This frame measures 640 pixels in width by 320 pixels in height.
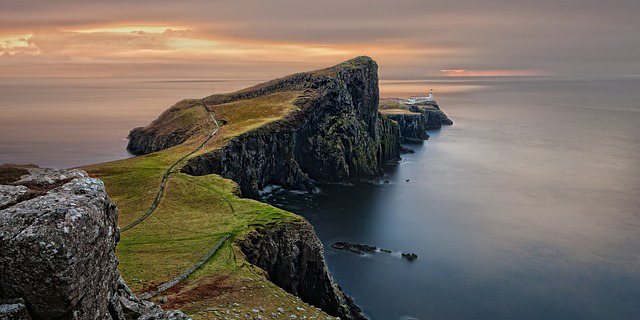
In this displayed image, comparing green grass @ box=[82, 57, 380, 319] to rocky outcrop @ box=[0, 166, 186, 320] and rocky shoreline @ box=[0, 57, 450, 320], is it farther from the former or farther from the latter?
rocky outcrop @ box=[0, 166, 186, 320]

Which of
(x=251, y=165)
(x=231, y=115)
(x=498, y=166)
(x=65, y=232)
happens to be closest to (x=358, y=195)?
(x=251, y=165)

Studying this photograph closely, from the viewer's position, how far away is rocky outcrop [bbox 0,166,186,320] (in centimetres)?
1680

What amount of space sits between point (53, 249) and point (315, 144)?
14981 cm

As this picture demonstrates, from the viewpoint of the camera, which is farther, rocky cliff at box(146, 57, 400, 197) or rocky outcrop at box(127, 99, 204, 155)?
rocky outcrop at box(127, 99, 204, 155)

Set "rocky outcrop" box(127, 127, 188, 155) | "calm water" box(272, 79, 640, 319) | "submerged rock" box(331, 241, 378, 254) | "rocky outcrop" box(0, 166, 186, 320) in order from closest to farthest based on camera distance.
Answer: "rocky outcrop" box(0, 166, 186, 320) < "calm water" box(272, 79, 640, 319) < "submerged rock" box(331, 241, 378, 254) < "rocky outcrop" box(127, 127, 188, 155)

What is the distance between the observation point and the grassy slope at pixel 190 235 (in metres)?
44.7

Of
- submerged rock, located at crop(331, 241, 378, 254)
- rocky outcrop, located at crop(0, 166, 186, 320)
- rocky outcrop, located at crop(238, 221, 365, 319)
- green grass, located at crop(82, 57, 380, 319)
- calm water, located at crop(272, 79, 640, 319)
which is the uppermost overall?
rocky outcrop, located at crop(0, 166, 186, 320)

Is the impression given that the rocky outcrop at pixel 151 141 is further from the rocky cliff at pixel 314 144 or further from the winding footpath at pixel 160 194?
the winding footpath at pixel 160 194

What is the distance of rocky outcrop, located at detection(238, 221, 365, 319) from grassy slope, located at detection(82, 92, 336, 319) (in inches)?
119

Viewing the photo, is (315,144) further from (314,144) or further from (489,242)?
(489,242)

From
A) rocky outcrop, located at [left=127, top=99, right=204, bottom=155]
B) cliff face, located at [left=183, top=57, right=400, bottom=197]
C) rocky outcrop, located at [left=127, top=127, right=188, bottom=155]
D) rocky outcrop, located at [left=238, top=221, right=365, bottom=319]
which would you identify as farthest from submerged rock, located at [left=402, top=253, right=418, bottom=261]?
rocky outcrop, located at [left=127, top=127, right=188, bottom=155]

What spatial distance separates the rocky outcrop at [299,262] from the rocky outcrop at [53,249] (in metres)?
43.3

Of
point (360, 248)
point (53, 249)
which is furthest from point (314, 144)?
point (53, 249)

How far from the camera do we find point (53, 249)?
16.8 meters
